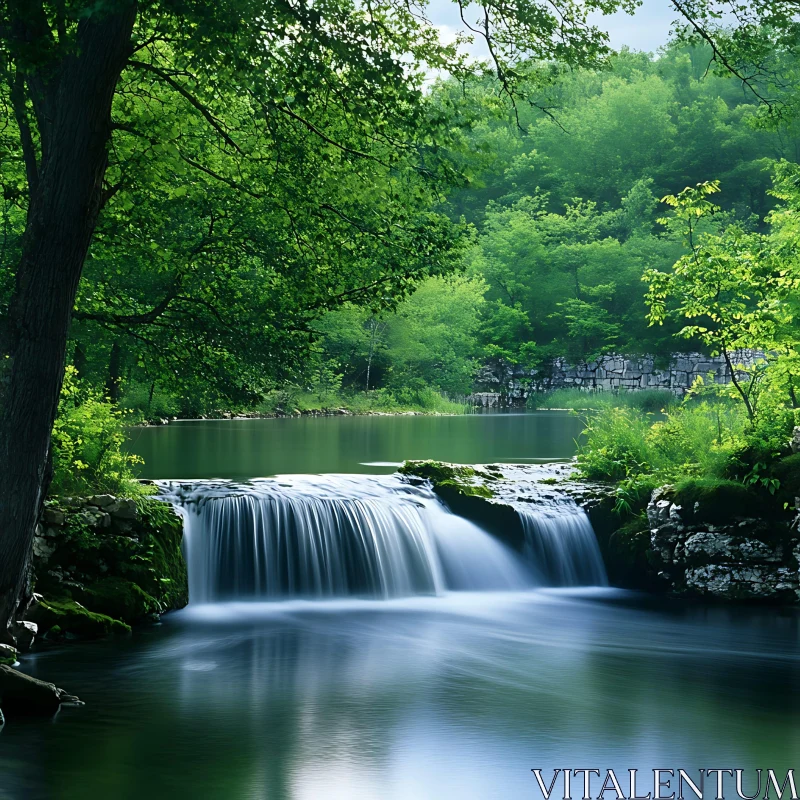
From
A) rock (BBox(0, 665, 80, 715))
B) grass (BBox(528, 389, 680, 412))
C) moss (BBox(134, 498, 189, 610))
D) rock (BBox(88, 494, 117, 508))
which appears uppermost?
grass (BBox(528, 389, 680, 412))

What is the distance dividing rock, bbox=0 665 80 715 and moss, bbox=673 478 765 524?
8.07 metres

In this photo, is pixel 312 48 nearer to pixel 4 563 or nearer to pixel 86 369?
pixel 4 563

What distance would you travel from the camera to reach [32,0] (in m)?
6.31

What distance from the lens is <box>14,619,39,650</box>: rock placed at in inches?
335

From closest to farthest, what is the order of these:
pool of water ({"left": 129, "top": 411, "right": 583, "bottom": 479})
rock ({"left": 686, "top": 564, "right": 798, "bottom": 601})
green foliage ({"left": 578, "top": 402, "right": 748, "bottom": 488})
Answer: rock ({"left": 686, "top": 564, "right": 798, "bottom": 601})
green foliage ({"left": 578, "top": 402, "right": 748, "bottom": 488})
pool of water ({"left": 129, "top": 411, "right": 583, "bottom": 479})

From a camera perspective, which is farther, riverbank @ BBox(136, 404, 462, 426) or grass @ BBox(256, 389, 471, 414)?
grass @ BBox(256, 389, 471, 414)

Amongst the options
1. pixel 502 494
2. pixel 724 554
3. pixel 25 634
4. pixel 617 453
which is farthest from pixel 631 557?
pixel 25 634

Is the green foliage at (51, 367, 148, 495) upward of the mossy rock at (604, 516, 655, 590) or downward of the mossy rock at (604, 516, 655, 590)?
upward

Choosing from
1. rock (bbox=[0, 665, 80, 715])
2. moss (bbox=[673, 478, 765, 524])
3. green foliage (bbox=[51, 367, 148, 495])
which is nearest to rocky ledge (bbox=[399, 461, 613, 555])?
moss (bbox=[673, 478, 765, 524])

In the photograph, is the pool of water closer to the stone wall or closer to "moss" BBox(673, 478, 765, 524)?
"moss" BBox(673, 478, 765, 524)

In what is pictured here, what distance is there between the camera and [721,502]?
40.4 feet

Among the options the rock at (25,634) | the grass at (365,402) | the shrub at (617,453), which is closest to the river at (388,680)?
the rock at (25,634)

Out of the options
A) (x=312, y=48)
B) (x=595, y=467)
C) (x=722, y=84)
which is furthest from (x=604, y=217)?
(x=312, y=48)

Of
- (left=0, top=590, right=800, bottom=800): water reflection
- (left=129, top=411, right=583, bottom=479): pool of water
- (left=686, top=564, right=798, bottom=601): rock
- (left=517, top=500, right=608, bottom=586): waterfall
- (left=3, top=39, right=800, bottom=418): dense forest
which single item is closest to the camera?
(left=0, top=590, right=800, bottom=800): water reflection
